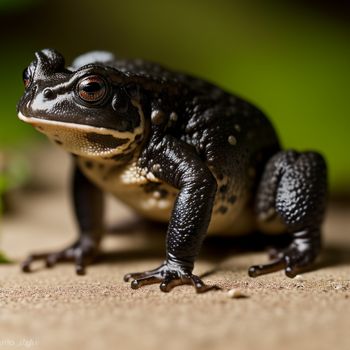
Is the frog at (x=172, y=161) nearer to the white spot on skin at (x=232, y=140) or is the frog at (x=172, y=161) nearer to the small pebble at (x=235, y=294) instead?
the white spot on skin at (x=232, y=140)

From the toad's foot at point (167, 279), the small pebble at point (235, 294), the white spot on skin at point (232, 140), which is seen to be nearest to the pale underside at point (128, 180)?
the white spot on skin at point (232, 140)

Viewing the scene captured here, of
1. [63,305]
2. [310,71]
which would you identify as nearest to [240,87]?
[310,71]

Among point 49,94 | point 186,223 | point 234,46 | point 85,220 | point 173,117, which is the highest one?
point 234,46

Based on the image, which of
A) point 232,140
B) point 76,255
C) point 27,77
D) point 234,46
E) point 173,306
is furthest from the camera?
point 234,46

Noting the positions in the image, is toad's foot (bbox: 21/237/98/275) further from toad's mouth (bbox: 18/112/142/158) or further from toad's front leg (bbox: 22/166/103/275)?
toad's mouth (bbox: 18/112/142/158)

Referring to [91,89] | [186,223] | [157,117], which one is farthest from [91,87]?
[186,223]

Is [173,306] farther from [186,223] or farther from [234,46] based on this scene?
[234,46]
